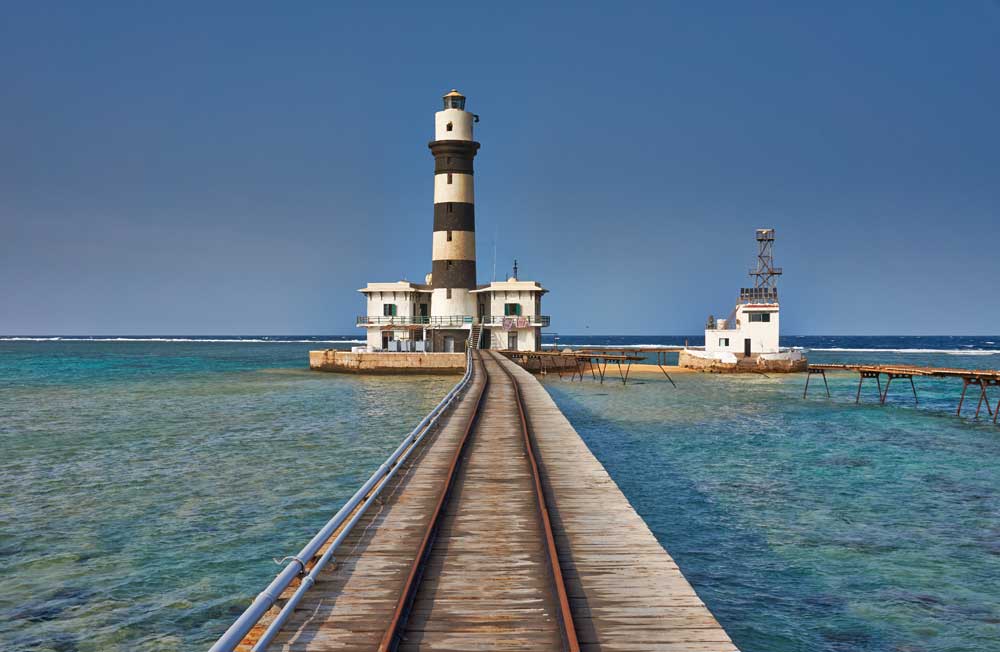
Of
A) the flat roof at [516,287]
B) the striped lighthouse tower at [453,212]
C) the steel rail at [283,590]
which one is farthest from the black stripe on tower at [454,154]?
the steel rail at [283,590]

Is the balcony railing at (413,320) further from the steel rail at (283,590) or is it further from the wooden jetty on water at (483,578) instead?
the steel rail at (283,590)

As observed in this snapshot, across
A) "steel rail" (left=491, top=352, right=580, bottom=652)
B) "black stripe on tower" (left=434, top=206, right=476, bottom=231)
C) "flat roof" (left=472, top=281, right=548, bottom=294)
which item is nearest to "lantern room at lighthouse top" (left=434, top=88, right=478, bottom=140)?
"black stripe on tower" (left=434, top=206, right=476, bottom=231)

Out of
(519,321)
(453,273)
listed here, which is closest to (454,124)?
(453,273)

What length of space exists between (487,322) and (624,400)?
26.5 m

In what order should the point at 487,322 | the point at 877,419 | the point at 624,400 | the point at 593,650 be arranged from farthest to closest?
the point at 487,322
the point at 624,400
the point at 877,419
the point at 593,650

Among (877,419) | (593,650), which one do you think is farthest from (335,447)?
(877,419)

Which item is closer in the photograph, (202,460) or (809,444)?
(202,460)

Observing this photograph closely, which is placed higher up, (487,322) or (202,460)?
(487,322)

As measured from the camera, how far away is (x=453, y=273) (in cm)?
6675

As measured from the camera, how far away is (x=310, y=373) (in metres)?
73.2

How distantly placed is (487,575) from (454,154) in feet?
194

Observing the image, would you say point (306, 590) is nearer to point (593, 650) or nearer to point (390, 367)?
point (593, 650)

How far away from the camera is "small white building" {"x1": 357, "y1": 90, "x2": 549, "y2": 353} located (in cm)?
6569

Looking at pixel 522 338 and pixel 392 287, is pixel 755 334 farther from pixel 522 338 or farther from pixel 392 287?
pixel 392 287
